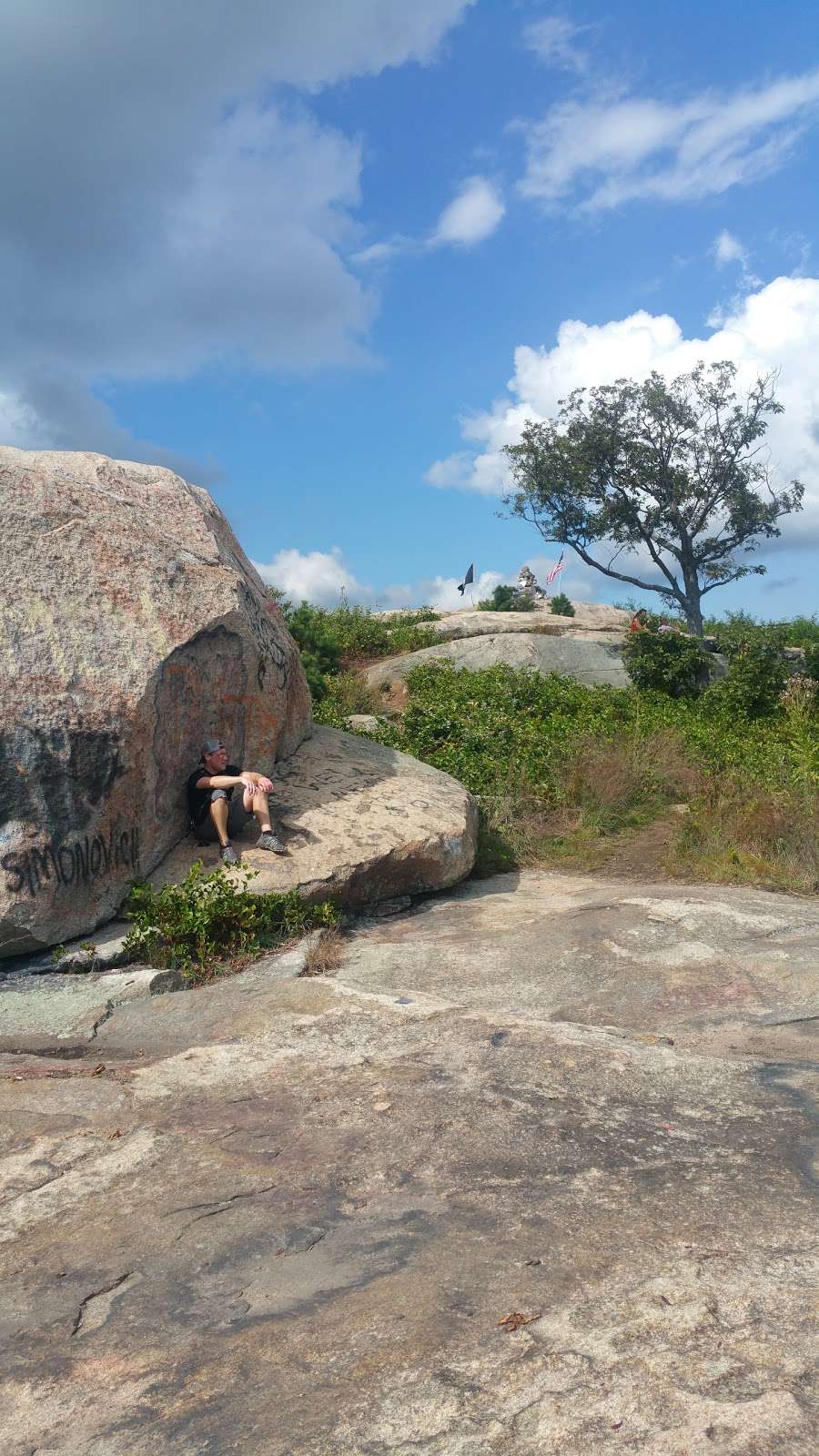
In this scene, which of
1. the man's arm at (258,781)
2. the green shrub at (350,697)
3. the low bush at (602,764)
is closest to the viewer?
the man's arm at (258,781)

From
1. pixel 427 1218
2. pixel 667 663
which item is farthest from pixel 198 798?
pixel 667 663

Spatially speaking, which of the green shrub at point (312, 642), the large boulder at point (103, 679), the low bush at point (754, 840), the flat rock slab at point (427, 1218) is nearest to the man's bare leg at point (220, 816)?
the large boulder at point (103, 679)

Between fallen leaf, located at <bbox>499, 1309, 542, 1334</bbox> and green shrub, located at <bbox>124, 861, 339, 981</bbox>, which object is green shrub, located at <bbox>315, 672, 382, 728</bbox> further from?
fallen leaf, located at <bbox>499, 1309, 542, 1334</bbox>

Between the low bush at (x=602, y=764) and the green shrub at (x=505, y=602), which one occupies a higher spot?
the green shrub at (x=505, y=602)

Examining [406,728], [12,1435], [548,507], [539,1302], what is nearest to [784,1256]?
[539,1302]

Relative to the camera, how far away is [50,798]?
6.50 m

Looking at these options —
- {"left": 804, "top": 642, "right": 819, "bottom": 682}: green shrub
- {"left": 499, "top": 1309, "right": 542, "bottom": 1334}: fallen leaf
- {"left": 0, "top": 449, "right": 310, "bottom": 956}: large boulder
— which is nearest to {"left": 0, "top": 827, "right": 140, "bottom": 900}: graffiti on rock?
{"left": 0, "top": 449, "right": 310, "bottom": 956}: large boulder

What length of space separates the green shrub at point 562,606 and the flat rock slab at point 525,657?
6412 millimetres

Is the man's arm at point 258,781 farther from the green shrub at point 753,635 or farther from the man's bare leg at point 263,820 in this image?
the green shrub at point 753,635

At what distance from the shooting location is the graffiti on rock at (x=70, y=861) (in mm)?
6316

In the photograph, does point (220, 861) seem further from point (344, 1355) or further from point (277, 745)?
point (344, 1355)

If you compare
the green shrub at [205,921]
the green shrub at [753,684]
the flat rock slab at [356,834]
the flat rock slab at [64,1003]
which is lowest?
the flat rock slab at [64,1003]

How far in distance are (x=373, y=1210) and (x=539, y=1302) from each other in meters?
0.81

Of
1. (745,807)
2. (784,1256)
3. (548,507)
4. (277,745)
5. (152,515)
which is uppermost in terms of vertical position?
(548,507)
